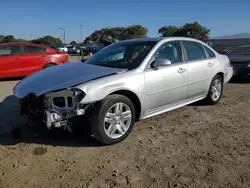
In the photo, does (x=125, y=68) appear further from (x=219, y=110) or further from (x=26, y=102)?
(x=219, y=110)

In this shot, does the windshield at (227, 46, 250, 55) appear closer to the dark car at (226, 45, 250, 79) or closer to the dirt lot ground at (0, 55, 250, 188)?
the dark car at (226, 45, 250, 79)

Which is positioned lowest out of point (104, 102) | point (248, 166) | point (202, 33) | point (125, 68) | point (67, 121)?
point (248, 166)

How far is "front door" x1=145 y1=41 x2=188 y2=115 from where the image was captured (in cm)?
429

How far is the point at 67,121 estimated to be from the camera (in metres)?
3.57

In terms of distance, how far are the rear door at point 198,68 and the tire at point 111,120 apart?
1612mm

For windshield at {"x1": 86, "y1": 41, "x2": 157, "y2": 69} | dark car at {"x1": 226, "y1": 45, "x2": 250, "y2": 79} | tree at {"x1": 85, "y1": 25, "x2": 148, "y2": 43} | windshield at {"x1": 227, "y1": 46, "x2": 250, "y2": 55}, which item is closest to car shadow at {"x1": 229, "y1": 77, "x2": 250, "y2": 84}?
dark car at {"x1": 226, "y1": 45, "x2": 250, "y2": 79}

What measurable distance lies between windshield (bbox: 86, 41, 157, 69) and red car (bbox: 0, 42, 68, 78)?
18.6 feet

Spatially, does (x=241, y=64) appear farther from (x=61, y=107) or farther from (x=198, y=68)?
(x=61, y=107)

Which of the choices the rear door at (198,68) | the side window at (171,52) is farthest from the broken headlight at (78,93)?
the rear door at (198,68)

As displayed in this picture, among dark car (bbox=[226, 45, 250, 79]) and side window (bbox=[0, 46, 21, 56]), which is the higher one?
side window (bbox=[0, 46, 21, 56])

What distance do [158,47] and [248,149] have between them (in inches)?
82.4

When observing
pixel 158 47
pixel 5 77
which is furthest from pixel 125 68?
pixel 5 77

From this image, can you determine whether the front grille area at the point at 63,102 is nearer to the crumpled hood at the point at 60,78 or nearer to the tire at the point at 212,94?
the crumpled hood at the point at 60,78

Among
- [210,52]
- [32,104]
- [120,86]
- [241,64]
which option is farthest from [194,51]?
[241,64]
